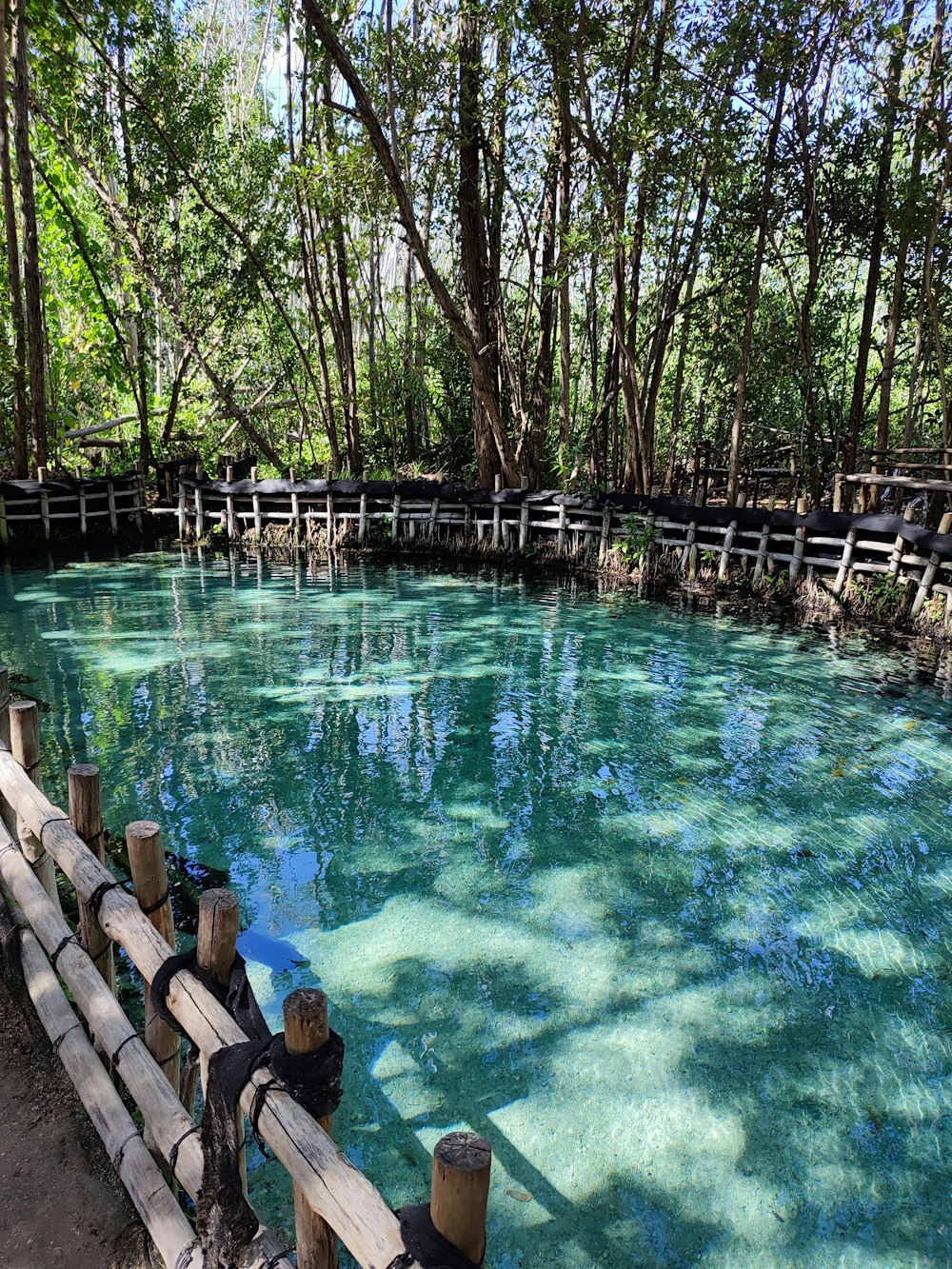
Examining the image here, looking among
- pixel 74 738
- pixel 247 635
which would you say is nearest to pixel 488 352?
pixel 247 635

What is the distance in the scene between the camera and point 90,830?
278 cm

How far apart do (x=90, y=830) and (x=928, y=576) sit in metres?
9.70

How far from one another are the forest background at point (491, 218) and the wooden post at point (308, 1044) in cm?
1130

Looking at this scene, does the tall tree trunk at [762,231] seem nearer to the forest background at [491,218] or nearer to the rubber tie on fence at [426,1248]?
the forest background at [491,218]

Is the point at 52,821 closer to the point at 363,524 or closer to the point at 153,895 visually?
the point at 153,895

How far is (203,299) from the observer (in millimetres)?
18172

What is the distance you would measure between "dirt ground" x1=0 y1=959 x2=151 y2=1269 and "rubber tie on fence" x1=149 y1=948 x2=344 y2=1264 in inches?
17.0

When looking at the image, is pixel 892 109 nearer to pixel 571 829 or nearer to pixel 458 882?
pixel 571 829

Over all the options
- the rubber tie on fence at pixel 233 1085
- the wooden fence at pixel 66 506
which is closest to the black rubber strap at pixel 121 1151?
the rubber tie on fence at pixel 233 1085

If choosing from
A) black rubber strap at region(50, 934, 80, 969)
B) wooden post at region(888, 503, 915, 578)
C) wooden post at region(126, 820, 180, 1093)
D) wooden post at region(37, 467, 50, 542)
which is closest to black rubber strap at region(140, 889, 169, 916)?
wooden post at region(126, 820, 180, 1093)

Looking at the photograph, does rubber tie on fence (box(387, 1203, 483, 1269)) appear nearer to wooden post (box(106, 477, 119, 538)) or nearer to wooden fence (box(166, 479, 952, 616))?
wooden fence (box(166, 479, 952, 616))

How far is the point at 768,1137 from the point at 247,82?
36.0 meters

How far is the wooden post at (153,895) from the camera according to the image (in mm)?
2369

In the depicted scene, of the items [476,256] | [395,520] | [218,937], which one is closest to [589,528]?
[395,520]
